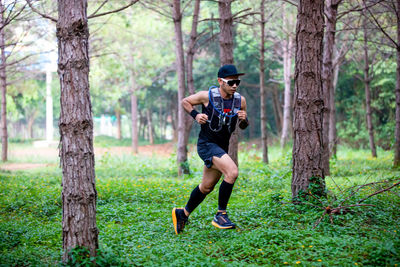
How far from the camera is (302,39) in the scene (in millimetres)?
6418

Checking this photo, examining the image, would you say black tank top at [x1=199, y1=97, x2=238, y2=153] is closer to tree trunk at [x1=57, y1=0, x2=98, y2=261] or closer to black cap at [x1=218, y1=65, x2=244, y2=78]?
black cap at [x1=218, y1=65, x2=244, y2=78]

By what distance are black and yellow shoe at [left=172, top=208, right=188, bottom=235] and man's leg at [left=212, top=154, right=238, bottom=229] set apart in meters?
0.44

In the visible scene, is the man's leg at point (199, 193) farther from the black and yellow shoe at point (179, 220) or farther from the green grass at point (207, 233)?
the green grass at point (207, 233)

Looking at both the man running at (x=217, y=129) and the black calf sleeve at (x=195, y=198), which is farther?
the black calf sleeve at (x=195, y=198)

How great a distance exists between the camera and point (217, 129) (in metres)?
5.62

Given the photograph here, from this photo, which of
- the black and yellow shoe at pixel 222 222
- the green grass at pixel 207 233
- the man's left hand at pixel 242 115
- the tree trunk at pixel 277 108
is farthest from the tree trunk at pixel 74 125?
the tree trunk at pixel 277 108

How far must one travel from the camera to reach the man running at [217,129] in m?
5.57

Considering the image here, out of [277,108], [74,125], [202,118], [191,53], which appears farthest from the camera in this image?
[277,108]

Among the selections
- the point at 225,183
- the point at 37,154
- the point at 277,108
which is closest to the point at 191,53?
the point at 225,183

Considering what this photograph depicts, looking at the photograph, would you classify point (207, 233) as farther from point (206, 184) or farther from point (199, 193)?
point (206, 184)

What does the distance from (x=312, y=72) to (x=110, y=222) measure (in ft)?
13.4

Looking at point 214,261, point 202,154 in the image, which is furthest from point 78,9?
point 214,261

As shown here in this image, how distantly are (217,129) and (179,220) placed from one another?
56.0 inches

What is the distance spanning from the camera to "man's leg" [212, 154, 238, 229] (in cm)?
537
